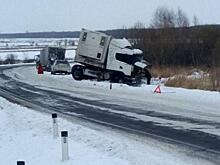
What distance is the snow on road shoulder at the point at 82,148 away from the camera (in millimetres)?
9688

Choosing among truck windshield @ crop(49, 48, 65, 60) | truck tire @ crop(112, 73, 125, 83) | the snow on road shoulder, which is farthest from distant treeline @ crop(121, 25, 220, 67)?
the snow on road shoulder

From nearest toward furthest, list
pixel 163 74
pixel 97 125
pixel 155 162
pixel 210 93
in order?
pixel 155 162
pixel 97 125
pixel 210 93
pixel 163 74

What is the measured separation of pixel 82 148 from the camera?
437 inches

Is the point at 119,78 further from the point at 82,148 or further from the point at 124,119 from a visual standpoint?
the point at 82,148

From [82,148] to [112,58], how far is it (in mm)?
26949

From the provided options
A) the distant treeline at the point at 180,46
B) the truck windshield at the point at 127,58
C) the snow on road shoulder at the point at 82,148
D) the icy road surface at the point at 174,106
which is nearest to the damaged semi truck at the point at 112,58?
the truck windshield at the point at 127,58

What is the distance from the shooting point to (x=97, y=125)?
15.1m

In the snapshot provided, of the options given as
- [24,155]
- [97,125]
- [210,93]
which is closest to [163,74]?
[210,93]

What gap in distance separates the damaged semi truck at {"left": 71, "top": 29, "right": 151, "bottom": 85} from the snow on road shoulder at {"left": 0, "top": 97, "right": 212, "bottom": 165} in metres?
21.7

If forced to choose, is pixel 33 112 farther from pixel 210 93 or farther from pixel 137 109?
pixel 210 93

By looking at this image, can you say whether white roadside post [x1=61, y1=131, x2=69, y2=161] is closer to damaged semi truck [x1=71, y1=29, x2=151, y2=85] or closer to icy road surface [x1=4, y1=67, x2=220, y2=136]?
icy road surface [x1=4, y1=67, x2=220, y2=136]

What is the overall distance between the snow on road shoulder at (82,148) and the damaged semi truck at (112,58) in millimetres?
21728

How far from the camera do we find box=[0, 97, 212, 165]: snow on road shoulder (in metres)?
9.69

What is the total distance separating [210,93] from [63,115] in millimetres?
8951
